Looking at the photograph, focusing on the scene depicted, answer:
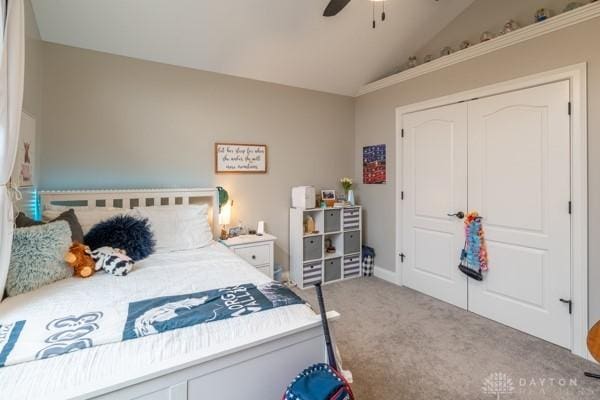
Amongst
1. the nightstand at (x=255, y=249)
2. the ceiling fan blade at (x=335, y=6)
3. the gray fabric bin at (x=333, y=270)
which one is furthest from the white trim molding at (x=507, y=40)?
the nightstand at (x=255, y=249)

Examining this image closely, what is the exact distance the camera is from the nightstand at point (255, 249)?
2.90 meters

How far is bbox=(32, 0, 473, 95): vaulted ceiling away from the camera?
7.82 feet

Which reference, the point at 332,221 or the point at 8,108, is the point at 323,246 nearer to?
the point at 332,221

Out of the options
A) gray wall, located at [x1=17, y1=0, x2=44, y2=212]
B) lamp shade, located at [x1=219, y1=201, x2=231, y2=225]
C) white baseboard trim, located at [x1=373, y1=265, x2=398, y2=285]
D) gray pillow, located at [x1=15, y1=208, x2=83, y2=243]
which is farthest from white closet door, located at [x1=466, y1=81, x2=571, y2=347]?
gray wall, located at [x1=17, y1=0, x2=44, y2=212]

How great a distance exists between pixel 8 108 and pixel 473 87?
3364mm

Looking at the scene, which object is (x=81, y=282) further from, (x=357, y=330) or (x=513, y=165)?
(x=513, y=165)

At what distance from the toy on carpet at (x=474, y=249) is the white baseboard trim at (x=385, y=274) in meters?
0.90

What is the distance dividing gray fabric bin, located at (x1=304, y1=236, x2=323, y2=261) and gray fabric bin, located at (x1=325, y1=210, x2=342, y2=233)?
0.18 m

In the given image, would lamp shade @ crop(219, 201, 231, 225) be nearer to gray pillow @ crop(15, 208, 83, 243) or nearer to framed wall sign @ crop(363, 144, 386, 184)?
gray pillow @ crop(15, 208, 83, 243)

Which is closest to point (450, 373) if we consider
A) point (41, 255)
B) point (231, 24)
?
point (41, 255)

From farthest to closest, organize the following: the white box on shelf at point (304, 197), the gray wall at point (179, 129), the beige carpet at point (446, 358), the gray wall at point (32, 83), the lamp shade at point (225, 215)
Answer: the white box on shelf at point (304, 197) → the lamp shade at point (225, 215) → the gray wall at point (179, 129) → the gray wall at point (32, 83) → the beige carpet at point (446, 358)

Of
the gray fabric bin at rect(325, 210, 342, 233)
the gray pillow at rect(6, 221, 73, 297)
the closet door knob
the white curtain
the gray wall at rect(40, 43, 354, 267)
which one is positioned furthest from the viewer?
the gray fabric bin at rect(325, 210, 342, 233)

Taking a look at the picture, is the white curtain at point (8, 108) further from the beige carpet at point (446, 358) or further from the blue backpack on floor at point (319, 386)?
the beige carpet at point (446, 358)

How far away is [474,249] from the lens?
2.73 m
